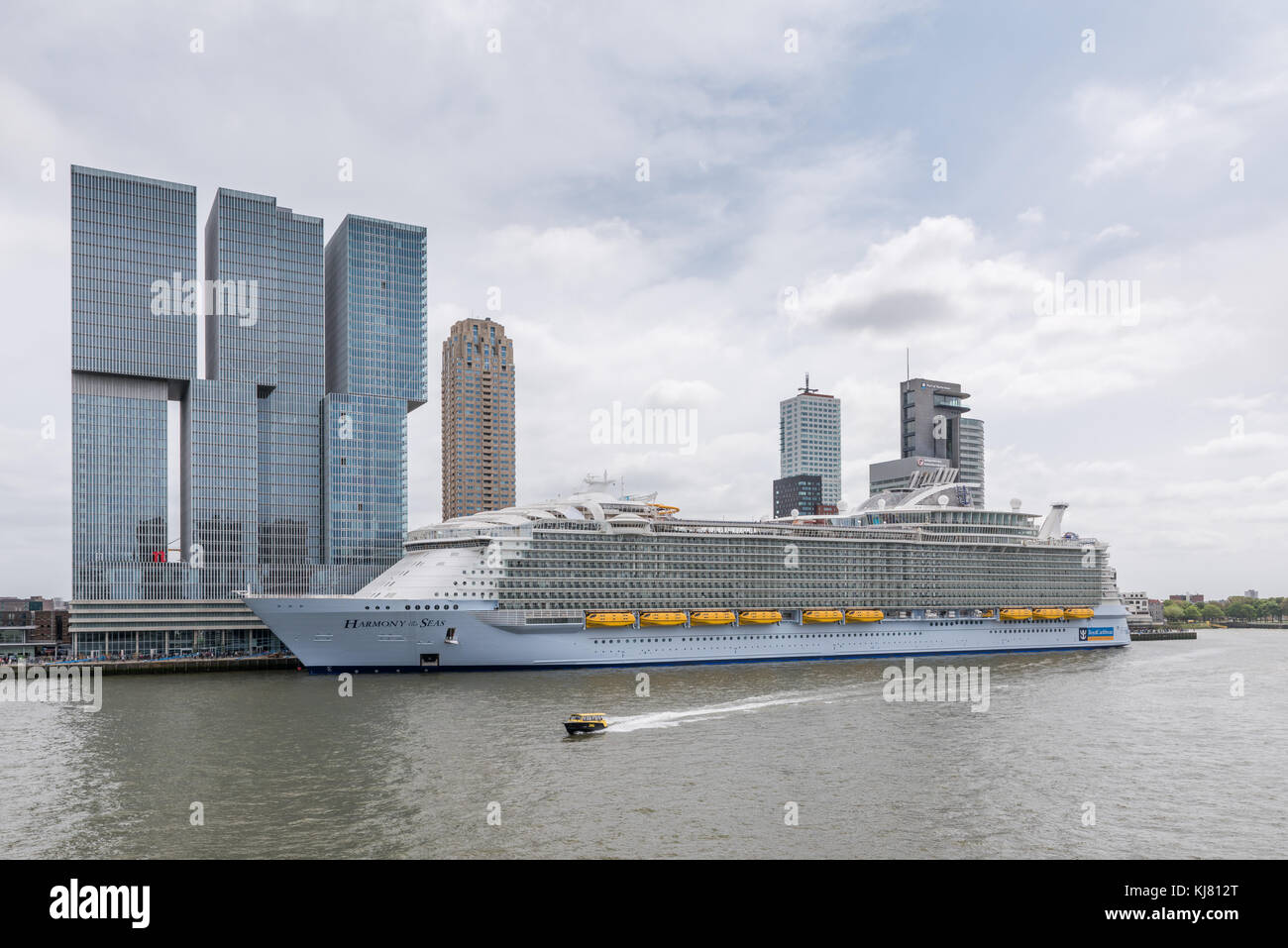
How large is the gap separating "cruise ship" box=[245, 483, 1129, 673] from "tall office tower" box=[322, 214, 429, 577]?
38228 millimetres

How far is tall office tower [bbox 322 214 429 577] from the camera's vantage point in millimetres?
114938

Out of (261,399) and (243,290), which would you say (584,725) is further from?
(243,290)

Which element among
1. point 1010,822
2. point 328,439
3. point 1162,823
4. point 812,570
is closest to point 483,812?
point 1010,822

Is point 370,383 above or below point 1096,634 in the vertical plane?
above

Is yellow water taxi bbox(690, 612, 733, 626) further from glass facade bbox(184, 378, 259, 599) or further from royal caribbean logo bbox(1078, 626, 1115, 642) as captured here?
glass facade bbox(184, 378, 259, 599)

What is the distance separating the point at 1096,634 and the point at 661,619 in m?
58.4

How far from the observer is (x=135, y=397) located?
10444 cm

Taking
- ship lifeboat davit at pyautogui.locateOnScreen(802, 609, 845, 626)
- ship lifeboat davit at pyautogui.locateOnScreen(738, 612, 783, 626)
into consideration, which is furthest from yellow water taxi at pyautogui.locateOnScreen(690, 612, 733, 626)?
ship lifeboat davit at pyautogui.locateOnScreen(802, 609, 845, 626)

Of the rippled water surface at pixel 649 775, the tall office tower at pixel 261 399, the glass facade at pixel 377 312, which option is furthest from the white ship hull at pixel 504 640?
the glass facade at pixel 377 312

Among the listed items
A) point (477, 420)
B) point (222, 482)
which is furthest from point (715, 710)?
point (477, 420)

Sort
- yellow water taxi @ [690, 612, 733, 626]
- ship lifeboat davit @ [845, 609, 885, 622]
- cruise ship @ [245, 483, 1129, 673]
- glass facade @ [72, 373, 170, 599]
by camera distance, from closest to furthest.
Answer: cruise ship @ [245, 483, 1129, 673] < yellow water taxi @ [690, 612, 733, 626] < ship lifeboat davit @ [845, 609, 885, 622] < glass facade @ [72, 373, 170, 599]

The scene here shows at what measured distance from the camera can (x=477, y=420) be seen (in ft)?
615

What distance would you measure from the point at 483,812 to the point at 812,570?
212 ft
